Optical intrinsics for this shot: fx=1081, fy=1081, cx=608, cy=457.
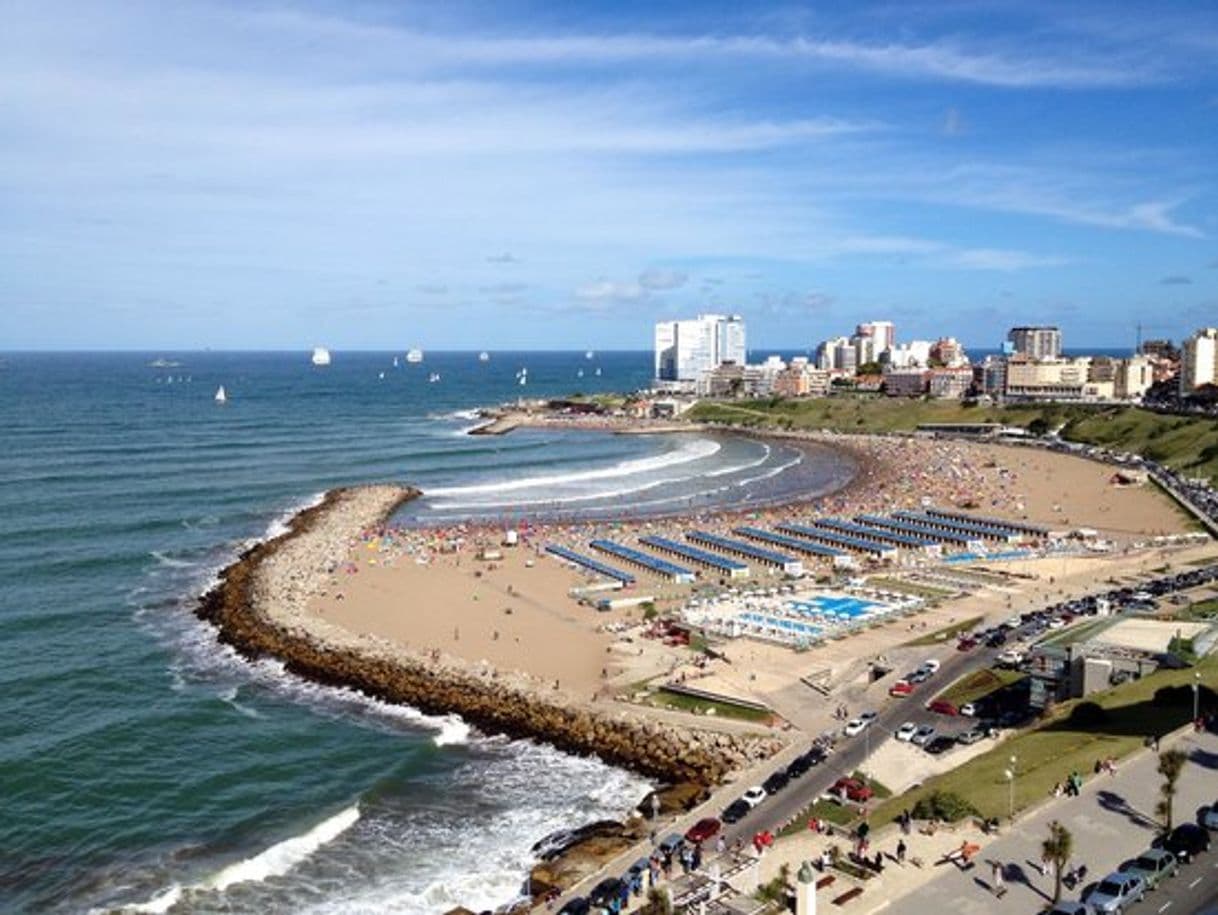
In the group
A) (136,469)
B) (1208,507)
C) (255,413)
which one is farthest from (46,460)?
(1208,507)

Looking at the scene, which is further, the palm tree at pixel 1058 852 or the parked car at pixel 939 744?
the parked car at pixel 939 744

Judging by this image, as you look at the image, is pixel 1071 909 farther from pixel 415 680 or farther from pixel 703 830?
pixel 415 680

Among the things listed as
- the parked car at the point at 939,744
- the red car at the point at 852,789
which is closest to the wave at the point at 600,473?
the parked car at the point at 939,744

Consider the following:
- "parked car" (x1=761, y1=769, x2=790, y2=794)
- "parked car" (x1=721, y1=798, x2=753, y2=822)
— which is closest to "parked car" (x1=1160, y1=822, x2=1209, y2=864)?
"parked car" (x1=721, y1=798, x2=753, y2=822)

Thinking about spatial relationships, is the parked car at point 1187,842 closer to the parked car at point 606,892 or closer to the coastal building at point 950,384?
the parked car at point 606,892

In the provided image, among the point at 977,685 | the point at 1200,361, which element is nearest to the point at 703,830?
the point at 977,685

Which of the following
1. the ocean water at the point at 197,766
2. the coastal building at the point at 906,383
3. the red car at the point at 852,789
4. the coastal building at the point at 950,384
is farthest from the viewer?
the coastal building at the point at 906,383
